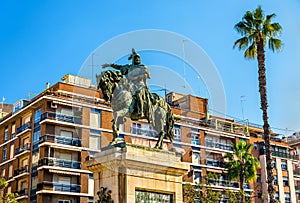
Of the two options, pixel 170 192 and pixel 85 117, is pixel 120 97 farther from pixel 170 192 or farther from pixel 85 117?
pixel 85 117

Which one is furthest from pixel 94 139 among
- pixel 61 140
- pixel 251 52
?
pixel 251 52

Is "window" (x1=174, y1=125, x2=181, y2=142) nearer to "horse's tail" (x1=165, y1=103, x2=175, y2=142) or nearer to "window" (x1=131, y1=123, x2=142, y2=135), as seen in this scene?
"window" (x1=131, y1=123, x2=142, y2=135)

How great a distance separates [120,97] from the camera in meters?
17.6

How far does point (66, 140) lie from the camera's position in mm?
58500

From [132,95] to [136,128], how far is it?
44807 mm

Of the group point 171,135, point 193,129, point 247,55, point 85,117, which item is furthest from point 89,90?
point 171,135

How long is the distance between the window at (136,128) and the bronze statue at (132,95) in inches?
1724

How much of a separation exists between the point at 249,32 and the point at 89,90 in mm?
26629

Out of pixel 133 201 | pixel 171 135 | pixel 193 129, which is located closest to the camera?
pixel 133 201

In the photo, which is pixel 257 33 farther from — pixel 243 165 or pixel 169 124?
pixel 243 165

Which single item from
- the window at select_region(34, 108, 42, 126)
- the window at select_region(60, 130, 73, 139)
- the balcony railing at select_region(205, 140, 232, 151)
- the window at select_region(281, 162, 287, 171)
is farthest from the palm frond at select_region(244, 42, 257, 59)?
the window at select_region(281, 162, 287, 171)

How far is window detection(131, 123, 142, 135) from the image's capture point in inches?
2474

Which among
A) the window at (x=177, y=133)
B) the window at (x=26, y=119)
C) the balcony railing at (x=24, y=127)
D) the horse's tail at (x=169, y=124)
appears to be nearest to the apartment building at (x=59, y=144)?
the balcony railing at (x=24, y=127)

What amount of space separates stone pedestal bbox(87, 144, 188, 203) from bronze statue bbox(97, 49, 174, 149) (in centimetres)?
87
